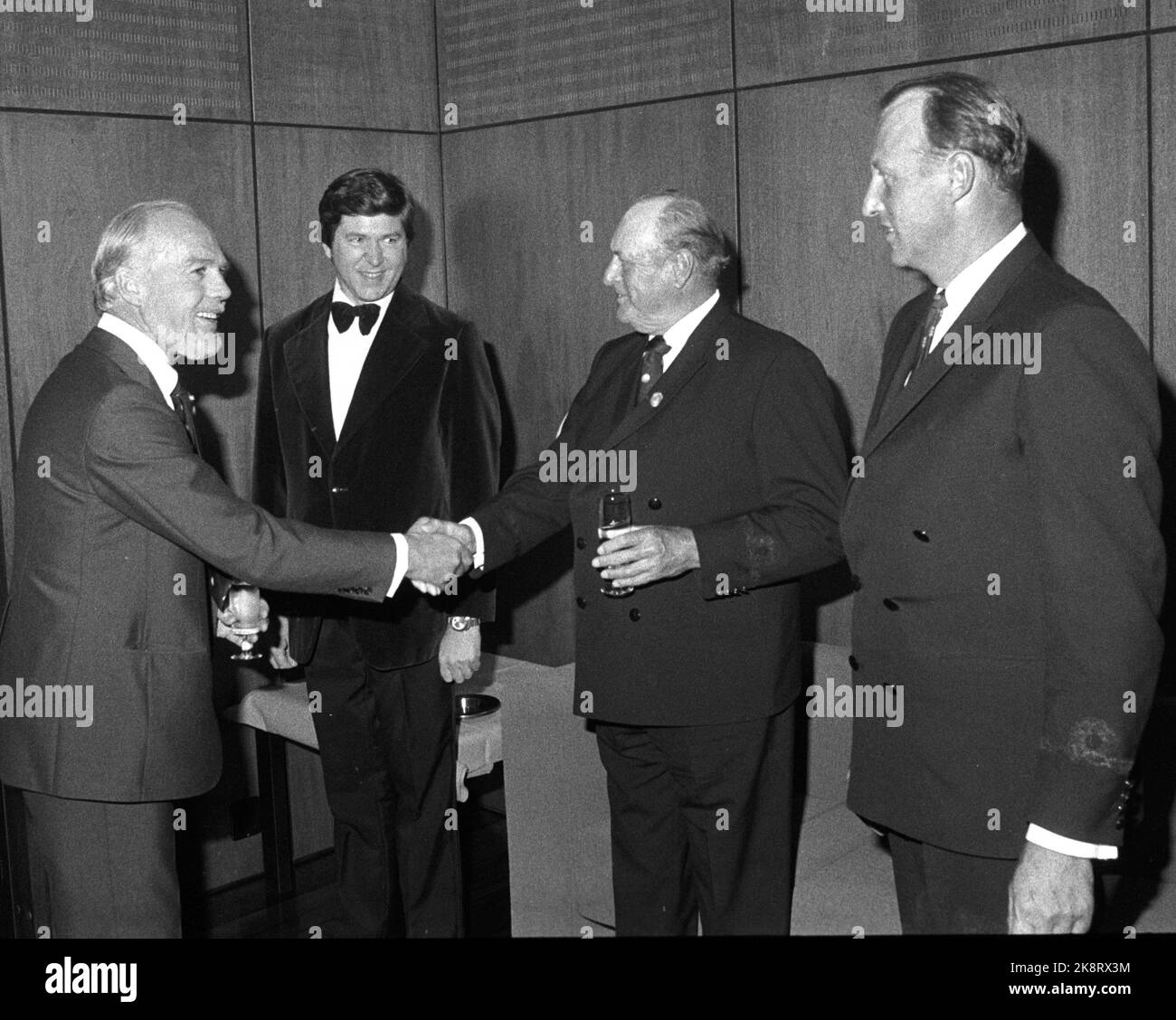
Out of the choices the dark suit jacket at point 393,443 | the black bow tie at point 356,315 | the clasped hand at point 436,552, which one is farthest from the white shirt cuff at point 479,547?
the black bow tie at point 356,315

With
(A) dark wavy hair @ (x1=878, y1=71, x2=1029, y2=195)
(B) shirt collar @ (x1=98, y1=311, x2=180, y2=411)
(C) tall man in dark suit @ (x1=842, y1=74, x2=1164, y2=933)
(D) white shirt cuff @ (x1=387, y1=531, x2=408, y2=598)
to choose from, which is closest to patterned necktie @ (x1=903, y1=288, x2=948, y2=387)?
(C) tall man in dark suit @ (x1=842, y1=74, x2=1164, y2=933)

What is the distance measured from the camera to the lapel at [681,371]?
284cm

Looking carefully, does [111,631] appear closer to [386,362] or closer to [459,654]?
[459,654]

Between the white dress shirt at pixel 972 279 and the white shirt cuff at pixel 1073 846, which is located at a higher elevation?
the white dress shirt at pixel 972 279

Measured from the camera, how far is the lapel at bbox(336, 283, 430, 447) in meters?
3.46

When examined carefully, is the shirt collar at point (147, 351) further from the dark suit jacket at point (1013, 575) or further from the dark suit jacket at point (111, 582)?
the dark suit jacket at point (1013, 575)

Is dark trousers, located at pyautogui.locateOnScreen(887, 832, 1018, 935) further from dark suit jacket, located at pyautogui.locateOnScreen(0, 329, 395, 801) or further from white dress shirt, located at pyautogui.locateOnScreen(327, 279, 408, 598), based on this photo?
white dress shirt, located at pyautogui.locateOnScreen(327, 279, 408, 598)

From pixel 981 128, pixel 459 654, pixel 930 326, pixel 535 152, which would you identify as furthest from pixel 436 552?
pixel 535 152

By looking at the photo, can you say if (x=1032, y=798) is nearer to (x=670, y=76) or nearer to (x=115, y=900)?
(x=115, y=900)

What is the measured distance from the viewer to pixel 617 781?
2.90m

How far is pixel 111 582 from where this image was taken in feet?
8.47

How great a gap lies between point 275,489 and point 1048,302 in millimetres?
2346

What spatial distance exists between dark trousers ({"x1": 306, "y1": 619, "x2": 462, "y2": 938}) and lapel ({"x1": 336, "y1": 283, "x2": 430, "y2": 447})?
535 millimetres
